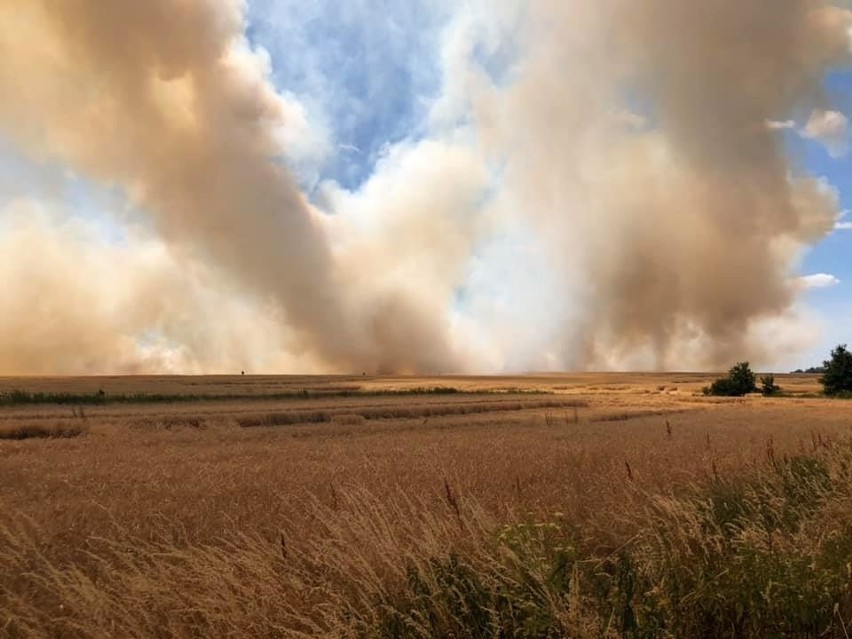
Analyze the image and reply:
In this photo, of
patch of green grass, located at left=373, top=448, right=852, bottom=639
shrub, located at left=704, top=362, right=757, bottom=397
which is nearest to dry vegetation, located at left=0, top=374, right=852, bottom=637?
patch of green grass, located at left=373, top=448, right=852, bottom=639

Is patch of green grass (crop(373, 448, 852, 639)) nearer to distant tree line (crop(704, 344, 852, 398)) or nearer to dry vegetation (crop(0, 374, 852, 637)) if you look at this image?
dry vegetation (crop(0, 374, 852, 637))

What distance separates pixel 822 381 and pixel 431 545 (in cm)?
7285

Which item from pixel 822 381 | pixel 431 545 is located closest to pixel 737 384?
pixel 822 381

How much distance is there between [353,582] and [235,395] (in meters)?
52.8

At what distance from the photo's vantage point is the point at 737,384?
6756cm

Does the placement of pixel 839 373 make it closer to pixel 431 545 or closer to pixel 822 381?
pixel 822 381

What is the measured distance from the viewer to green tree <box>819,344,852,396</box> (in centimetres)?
6222

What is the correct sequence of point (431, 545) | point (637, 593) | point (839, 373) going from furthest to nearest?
point (839, 373), point (431, 545), point (637, 593)

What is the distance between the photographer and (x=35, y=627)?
5.47 meters

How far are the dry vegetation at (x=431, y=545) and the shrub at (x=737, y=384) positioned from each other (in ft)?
187

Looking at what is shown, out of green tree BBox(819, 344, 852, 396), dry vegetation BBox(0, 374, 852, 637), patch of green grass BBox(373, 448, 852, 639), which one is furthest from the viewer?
green tree BBox(819, 344, 852, 396)

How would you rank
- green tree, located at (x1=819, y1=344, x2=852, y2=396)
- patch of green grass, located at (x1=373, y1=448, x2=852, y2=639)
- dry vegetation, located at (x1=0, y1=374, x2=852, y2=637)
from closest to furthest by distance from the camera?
patch of green grass, located at (x1=373, y1=448, x2=852, y2=639)
dry vegetation, located at (x1=0, y1=374, x2=852, y2=637)
green tree, located at (x1=819, y1=344, x2=852, y2=396)

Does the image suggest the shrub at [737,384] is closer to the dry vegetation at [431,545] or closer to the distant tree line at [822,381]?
the distant tree line at [822,381]

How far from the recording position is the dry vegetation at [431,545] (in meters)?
4.36
